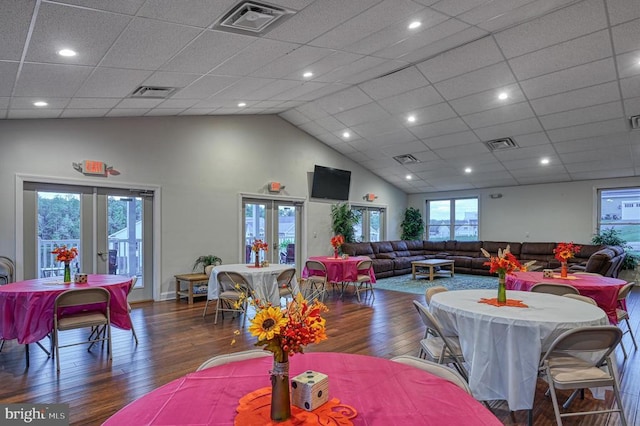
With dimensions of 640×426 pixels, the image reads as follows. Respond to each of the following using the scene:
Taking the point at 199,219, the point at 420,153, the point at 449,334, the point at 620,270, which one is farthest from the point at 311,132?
the point at 620,270

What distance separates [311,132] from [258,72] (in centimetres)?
445

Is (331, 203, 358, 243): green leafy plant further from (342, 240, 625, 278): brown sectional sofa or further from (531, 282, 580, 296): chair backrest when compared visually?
(531, 282, 580, 296): chair backrest

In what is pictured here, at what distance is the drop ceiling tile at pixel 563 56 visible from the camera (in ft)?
16.4

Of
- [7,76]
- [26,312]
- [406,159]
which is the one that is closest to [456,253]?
[406,159]

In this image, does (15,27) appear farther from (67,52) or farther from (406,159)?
(406,159)

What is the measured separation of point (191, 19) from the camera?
10.8 feet

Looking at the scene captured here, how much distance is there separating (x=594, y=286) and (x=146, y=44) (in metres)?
5.30

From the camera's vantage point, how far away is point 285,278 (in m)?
5.62

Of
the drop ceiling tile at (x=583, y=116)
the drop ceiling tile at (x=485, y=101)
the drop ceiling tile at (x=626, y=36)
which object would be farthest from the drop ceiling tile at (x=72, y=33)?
the drop ceiling tile at (x=583, y=116)

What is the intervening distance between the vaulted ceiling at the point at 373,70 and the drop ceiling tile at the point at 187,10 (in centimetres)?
2

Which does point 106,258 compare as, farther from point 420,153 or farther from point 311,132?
point 420,153

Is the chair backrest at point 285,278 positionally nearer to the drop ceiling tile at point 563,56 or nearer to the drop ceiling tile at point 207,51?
the drop ceiling tile at point 207,51

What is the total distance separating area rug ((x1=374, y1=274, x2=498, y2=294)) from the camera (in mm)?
8258

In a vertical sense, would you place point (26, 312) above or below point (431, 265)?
above
